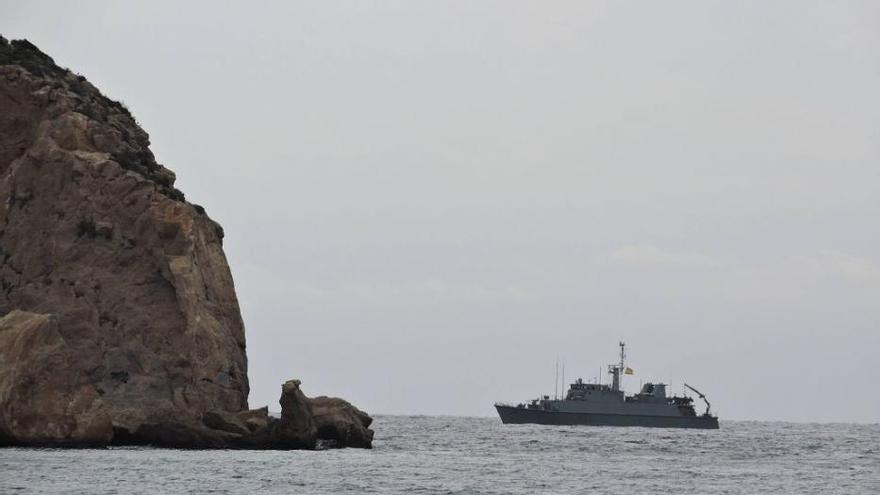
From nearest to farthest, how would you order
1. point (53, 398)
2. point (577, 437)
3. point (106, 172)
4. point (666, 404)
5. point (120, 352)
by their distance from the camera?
point (53, 398)
point (120, 352)
point (106, 172)
point (577, 437)
point (666, 404)

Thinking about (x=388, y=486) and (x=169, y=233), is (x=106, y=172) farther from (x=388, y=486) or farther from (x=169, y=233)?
(x=388, y=486)

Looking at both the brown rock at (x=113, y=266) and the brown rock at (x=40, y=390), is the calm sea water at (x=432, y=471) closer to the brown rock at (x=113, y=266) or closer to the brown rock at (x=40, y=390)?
the brown rock at (x=40, y=390)

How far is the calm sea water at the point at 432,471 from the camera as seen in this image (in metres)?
40.6

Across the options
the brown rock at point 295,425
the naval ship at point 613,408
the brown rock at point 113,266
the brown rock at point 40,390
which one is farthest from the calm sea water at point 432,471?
the naval ship at point 613,408

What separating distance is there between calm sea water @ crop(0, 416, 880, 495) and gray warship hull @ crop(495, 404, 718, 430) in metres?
44.9

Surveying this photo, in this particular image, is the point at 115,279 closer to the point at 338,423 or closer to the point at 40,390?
the point at 40,390

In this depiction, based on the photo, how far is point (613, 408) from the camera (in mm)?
119500

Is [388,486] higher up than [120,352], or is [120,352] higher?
[120,352]

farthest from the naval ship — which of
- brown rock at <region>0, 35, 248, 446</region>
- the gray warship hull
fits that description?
brown rock at <region>0, 35, 248, 446</region>

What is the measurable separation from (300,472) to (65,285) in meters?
16.4

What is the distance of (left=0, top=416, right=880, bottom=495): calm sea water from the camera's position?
133ft

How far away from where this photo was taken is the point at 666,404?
124 metres

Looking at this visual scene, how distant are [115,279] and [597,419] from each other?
69.6 metres

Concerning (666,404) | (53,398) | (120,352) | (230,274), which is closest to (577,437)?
(666,404)
